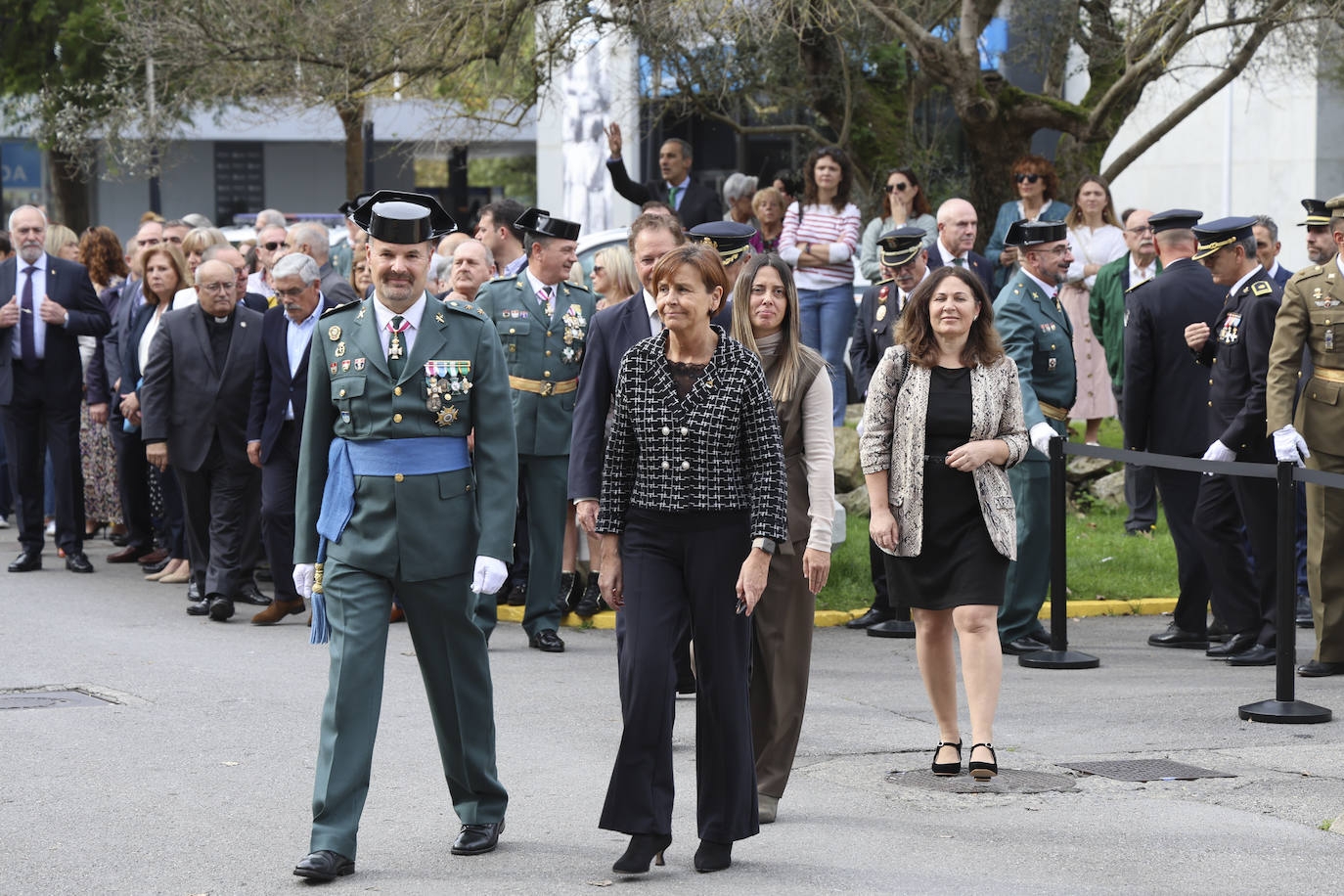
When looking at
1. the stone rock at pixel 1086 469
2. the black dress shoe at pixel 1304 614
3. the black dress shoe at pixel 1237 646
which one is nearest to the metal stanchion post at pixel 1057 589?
the black dress shoe at pixel 1237 646

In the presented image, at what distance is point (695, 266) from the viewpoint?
19.0ft

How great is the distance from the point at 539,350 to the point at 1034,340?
2.60m

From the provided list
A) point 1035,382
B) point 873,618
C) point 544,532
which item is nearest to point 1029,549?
point 1035,382

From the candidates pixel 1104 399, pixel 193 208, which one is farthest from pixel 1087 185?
pixel 193 208

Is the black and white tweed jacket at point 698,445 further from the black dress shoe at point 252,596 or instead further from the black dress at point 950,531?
the black dress shoe at point 252,596

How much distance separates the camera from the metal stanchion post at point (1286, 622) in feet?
26.4

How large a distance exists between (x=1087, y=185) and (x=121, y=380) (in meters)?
7.27

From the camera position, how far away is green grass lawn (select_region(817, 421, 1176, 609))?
38.1 ft

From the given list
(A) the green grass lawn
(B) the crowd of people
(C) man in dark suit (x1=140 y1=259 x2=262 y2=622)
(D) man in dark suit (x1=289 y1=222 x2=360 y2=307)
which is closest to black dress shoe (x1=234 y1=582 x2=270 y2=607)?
(C) man in dark suit (x1=140 y1=259 x2=262 y2=622)

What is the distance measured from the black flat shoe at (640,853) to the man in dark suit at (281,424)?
5.54 metres

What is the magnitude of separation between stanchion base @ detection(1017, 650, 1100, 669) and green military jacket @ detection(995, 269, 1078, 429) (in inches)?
47.8

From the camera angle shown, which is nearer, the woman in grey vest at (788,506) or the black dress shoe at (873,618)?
the woman in grey vest at (788,506)

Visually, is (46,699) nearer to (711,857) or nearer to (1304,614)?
(711,857)

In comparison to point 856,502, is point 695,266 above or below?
above
